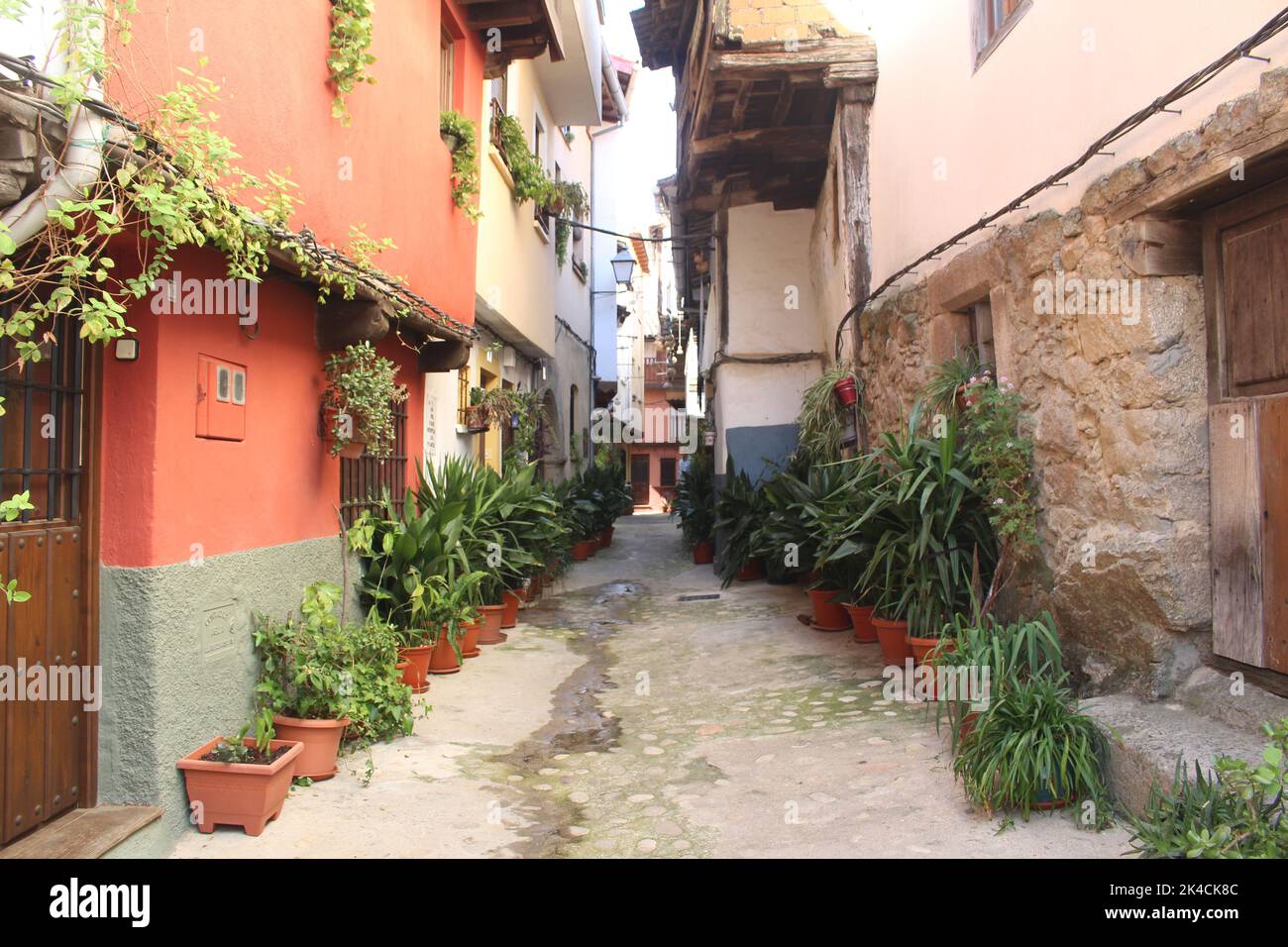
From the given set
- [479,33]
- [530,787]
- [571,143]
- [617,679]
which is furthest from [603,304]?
[530,787]

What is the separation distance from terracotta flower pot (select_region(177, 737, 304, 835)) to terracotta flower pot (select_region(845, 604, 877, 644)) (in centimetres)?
399

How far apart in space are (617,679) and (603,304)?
15029 mm

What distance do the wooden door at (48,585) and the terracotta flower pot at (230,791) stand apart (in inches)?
13.6

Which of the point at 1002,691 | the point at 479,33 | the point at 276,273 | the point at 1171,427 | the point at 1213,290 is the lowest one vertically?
the point at 1002,691

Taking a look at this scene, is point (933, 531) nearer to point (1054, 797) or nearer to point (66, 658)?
point (1054, 797)

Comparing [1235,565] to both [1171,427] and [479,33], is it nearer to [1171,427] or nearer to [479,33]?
[1171,427]

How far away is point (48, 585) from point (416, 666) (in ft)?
8.64

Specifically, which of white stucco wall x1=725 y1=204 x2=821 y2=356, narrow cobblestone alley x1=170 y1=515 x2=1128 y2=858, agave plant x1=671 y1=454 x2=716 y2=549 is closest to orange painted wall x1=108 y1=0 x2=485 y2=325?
narrow cobblestone alley x1=170 y1=515 x2=1128 y2=858

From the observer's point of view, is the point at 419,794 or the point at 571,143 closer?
the point at 419,794

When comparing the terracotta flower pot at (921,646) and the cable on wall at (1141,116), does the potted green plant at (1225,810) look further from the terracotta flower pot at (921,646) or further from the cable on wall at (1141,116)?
the cable on wall at (1141,116)

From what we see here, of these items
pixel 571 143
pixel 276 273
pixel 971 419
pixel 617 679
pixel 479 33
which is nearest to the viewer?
pixel 276 273

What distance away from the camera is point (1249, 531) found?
334 cm

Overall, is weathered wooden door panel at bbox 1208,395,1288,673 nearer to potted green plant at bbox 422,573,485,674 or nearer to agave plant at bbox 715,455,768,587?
potted green plant at bbox 422,573,485,674

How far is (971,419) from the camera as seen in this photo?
4961mm
